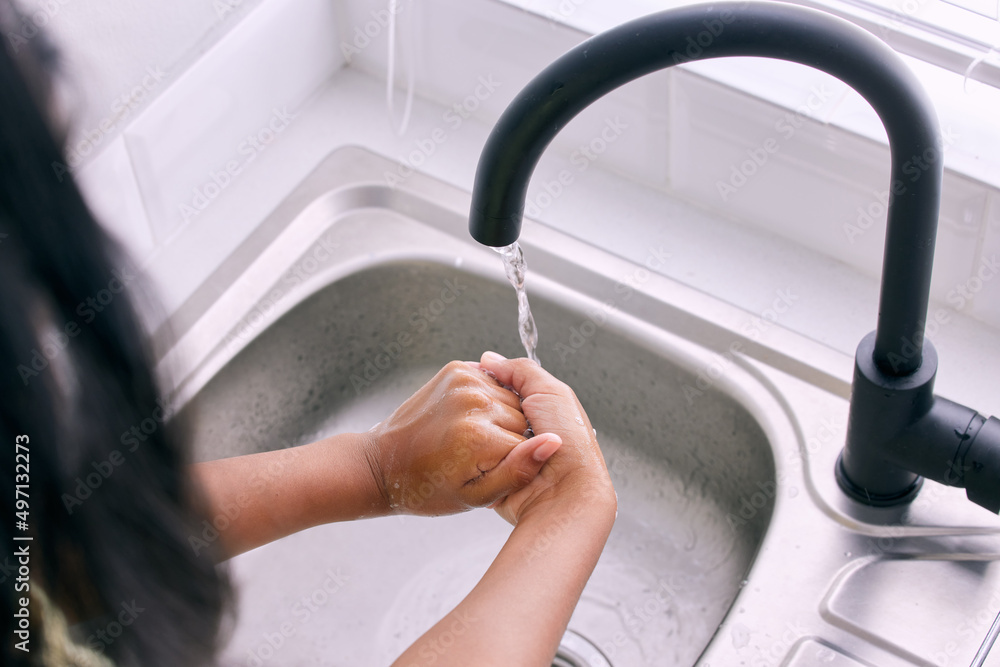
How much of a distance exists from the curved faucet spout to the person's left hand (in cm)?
22

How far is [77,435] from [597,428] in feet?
1.90

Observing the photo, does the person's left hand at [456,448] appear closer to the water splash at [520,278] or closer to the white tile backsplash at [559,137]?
the water splash at [520,278]

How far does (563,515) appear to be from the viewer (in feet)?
2.21

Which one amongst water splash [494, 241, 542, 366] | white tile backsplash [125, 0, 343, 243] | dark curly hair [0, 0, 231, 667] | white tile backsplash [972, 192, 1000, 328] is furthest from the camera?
white tile backsplash [125, 0, 343, 243]

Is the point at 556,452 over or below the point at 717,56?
below

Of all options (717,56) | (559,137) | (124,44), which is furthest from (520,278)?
(124,44)

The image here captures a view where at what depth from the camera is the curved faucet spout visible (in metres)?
0.49

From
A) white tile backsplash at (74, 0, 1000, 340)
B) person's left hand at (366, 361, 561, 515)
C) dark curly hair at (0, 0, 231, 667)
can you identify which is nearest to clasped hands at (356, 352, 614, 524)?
person's left hand at (366, 361, 561, 515)

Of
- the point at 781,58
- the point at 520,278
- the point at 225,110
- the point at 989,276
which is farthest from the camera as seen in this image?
the point at 225,110

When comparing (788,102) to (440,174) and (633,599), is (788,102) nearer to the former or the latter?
(440,174)

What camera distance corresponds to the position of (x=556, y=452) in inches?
28.2

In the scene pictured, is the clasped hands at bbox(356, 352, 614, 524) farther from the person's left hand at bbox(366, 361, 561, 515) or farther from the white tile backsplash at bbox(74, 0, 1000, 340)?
the white tile backsplash at bbox(74, 0, 1000, 340)

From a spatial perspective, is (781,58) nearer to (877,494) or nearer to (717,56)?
(717,56)

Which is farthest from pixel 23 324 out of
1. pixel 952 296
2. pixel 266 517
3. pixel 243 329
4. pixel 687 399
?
pixel 952 296
